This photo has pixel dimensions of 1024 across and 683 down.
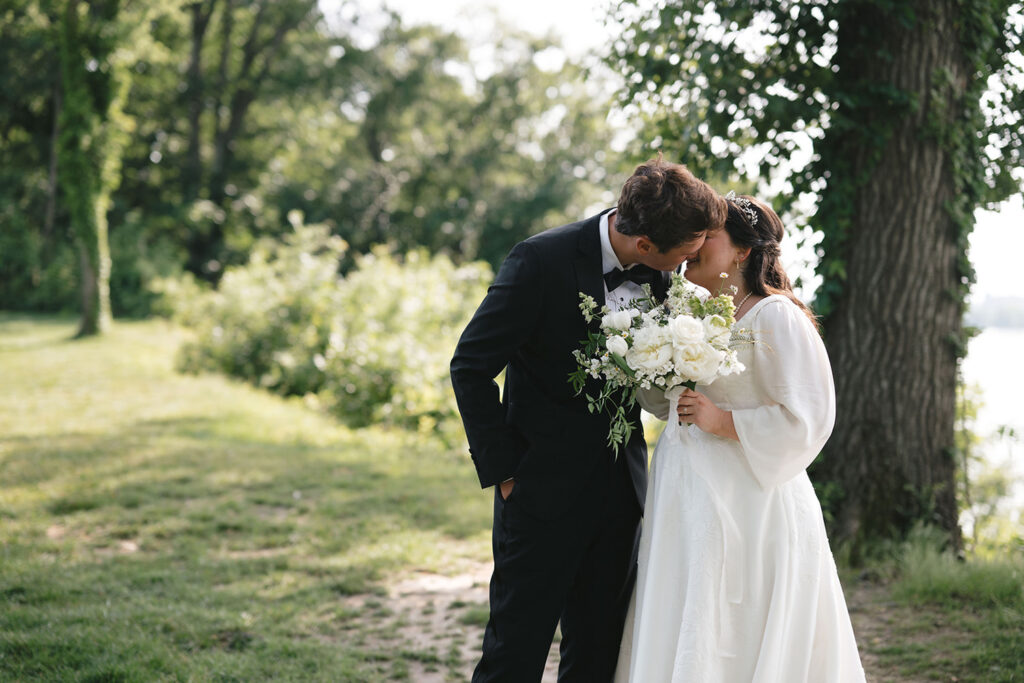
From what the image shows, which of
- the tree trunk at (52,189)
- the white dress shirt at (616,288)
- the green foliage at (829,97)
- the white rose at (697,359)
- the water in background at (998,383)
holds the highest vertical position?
the tree trunk at (52,189)

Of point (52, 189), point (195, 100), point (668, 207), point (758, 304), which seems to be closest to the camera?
point (668, 207)

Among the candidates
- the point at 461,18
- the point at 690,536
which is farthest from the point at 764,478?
the point at 461,18

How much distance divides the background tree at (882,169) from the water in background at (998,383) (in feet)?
1.23

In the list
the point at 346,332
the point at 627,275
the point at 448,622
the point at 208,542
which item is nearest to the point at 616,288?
the point at 627,275

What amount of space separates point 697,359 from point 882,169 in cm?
324

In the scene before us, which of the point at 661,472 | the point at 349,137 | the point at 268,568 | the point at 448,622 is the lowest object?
the point at 448,622

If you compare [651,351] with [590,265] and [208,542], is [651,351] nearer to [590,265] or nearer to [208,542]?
[590,265]

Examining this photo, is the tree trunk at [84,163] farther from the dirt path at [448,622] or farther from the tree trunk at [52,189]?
the dirt path at [448,622]

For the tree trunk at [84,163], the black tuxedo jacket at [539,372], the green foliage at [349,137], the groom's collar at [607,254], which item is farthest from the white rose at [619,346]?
the green foliage at [349,137]

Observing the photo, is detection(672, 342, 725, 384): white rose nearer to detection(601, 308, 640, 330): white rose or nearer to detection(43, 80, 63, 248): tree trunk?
detection(601, 308, 640, 330): white rose

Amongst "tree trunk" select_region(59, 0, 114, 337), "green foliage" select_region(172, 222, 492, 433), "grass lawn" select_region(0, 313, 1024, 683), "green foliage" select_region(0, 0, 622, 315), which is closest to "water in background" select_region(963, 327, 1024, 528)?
"grass lawn" select_region(0, 313, 1024, 683)

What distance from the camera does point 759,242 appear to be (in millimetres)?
2668

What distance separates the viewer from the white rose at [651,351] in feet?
7.45

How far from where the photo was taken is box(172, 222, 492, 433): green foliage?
32.0ft
